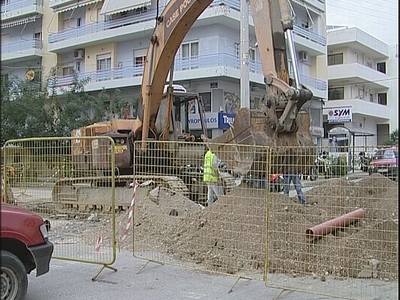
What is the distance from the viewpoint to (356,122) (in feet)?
140

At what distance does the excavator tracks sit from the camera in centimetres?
1115

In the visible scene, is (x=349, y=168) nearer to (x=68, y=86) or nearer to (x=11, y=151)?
(x=11, y=151)

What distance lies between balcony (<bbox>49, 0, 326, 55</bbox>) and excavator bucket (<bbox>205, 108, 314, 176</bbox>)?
1860cm

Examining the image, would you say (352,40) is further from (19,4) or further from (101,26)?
(19,4)

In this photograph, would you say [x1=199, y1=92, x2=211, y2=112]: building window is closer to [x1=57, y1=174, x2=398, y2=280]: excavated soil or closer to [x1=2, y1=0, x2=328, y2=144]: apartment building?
[x1=2, y1=0, x2=328, y2=144]: apartment building

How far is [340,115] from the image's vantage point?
39250 mm

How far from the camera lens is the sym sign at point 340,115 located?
39.0 metres

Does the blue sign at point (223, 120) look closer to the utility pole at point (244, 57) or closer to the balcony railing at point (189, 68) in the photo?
the balcony railing at point (189, 68)

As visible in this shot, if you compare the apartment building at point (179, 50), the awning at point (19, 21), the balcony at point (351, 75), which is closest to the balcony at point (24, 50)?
the apartment building at point (179, 50)

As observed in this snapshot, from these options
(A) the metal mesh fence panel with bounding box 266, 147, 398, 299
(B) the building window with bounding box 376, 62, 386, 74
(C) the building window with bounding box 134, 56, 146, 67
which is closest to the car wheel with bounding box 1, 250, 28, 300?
(A) the metal mesh fence panel with bounding box 266, 147, 398, 299

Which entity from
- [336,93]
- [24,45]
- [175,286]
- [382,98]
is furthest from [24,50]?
[175,286]

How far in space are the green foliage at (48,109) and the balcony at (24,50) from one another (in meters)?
7.88

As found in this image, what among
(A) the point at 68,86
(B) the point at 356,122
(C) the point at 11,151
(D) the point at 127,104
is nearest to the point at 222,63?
(D) the point at 127,104

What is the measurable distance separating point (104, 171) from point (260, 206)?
376 cm
